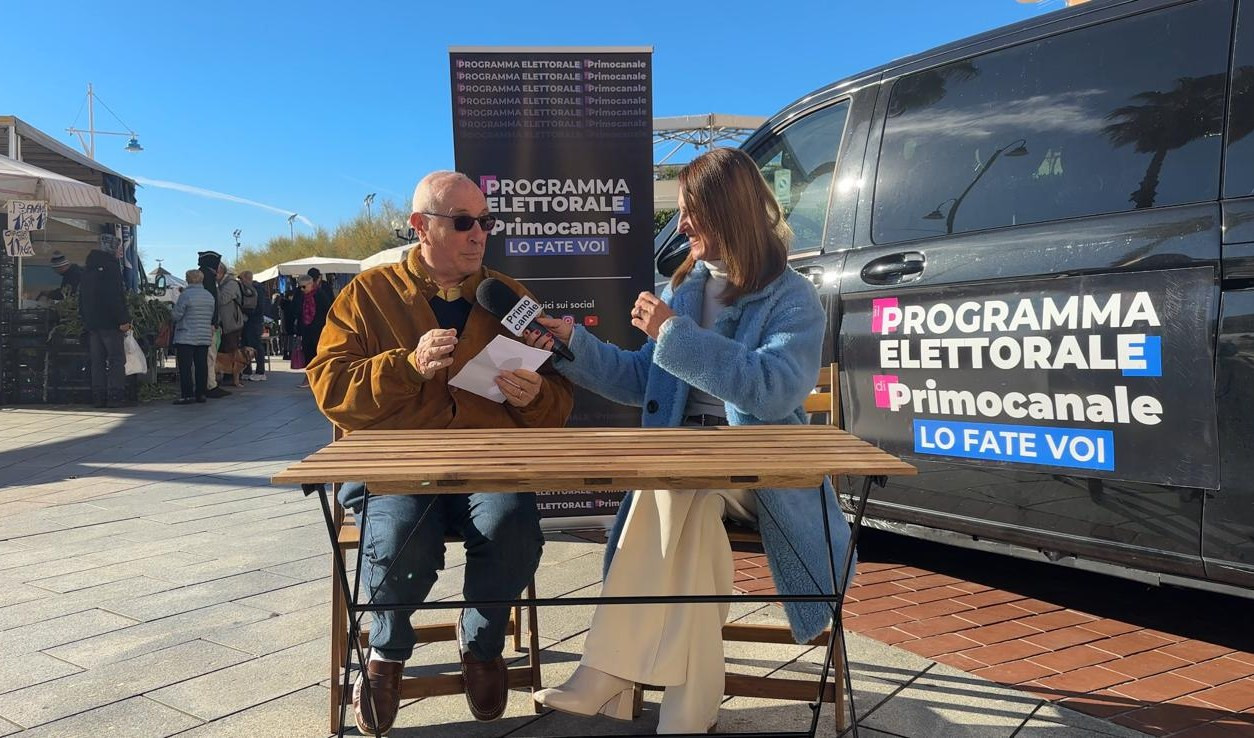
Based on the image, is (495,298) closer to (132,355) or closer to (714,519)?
(714,519)

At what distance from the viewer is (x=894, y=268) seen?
3.42 m

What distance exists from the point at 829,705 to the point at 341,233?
48368mm

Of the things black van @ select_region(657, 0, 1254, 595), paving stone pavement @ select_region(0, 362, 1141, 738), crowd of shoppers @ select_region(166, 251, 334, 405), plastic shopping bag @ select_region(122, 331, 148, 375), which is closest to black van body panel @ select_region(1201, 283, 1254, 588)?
black van @ select_region(657, 0, 1254, 595)

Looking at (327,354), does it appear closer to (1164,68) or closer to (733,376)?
(733,376)

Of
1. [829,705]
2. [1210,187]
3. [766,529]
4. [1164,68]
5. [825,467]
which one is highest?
[1164,68]

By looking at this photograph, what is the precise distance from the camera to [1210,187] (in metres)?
2.59

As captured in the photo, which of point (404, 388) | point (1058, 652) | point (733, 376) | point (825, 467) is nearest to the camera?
point (825, 467)

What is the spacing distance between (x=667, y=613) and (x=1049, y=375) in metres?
1.43

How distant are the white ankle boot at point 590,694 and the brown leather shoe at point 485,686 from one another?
0.17 metres

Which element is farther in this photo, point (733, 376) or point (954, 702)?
point (954, 702)

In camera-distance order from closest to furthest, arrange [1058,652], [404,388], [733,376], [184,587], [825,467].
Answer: [825,467]
[733,376]
[404,388]
[1058,652]
[184,587]

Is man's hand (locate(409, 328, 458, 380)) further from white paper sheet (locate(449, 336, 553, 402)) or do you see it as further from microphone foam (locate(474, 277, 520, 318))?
microphone foam (locate(474, 277, 520, 318))

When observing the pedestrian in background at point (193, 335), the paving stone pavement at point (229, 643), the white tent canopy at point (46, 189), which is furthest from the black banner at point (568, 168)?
the pedestrian in background at point (193, 335)

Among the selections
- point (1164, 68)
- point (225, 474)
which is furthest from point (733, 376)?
point (225, 474)
